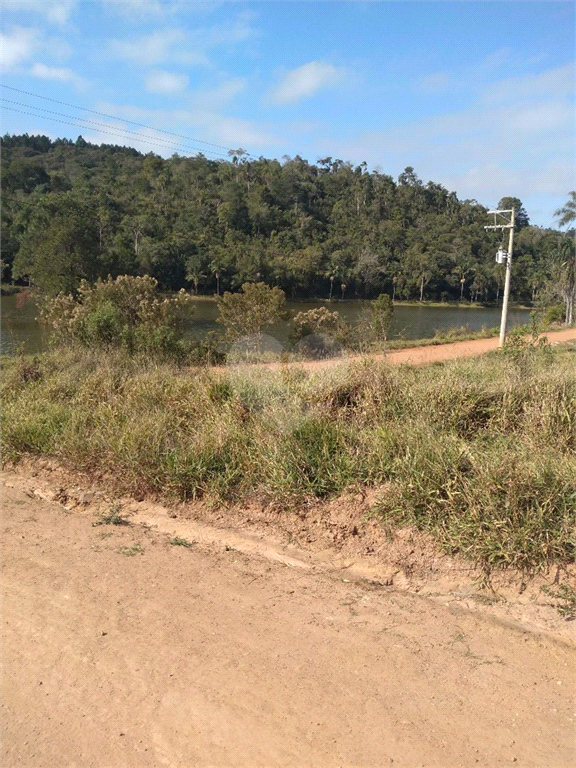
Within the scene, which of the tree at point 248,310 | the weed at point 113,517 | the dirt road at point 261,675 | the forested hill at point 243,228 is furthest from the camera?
the forested hill at point 243,228

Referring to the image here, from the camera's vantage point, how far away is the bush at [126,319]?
1238cm

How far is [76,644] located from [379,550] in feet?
6.47

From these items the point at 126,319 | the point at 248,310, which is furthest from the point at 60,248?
the point at 126,319

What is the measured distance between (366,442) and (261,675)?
2258mm

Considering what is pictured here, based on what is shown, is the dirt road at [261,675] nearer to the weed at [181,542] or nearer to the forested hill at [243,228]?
the weed at [181,542]

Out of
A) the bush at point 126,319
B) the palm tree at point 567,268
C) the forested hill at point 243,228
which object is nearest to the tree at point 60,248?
the forested hill at point 243,228

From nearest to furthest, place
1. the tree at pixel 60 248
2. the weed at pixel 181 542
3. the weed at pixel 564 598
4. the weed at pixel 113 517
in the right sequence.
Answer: the weed at pixel 564 598 < the weed at pixel 181 542 < the weed at pixel 113 517 < the tree at pixel 60 248

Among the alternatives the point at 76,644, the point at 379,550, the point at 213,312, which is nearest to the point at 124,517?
the point at 76,644

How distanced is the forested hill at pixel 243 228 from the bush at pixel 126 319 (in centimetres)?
1771

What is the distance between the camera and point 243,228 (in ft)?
210

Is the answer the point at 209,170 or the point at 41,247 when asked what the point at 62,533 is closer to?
the point at 41,247

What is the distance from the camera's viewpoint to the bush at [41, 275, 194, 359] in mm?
12383

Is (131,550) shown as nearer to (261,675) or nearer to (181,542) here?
(181,542)

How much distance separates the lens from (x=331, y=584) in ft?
12.0
